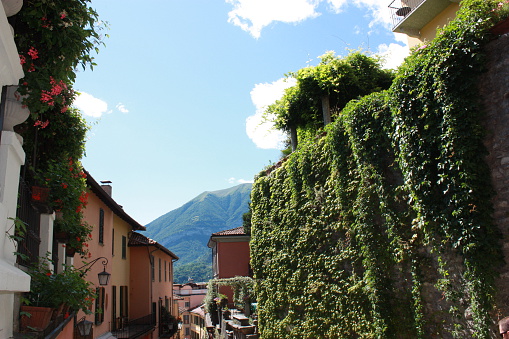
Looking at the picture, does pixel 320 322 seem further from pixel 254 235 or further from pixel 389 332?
pixel 254 235

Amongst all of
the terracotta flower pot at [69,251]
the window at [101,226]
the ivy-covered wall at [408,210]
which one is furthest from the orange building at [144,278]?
the ivy-covered wall at [408,210]

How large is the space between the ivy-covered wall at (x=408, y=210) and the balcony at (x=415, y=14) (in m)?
7.73

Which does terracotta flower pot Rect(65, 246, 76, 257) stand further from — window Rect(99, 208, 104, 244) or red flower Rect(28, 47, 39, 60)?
window Rect(99, 208, 104, 244)

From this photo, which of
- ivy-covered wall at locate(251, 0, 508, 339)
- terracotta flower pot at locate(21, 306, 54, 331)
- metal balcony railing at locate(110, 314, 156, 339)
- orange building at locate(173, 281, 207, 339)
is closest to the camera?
terracotta flower pot at locate(21, 306, 54, 331)

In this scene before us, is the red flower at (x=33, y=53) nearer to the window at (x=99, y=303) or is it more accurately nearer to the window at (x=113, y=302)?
the window at (x=99, y=303)

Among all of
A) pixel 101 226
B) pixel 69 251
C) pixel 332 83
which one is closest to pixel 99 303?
pixel 101 226

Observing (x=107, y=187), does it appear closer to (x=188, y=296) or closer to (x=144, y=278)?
(x=144, y=278)

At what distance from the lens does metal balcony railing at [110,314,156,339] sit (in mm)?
18250

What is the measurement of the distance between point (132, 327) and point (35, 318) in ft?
58.9

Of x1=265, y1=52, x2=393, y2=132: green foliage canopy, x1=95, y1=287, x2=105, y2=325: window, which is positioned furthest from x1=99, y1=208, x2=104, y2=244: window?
x1=265, y1=52, x2=393, y2=132: green foliage canopy

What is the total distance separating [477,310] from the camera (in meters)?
6.01

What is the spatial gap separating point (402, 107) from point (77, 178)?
6595 millimetres

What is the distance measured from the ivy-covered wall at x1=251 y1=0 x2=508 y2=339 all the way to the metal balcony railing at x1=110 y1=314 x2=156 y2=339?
10.3 metres

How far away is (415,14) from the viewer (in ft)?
49.5
